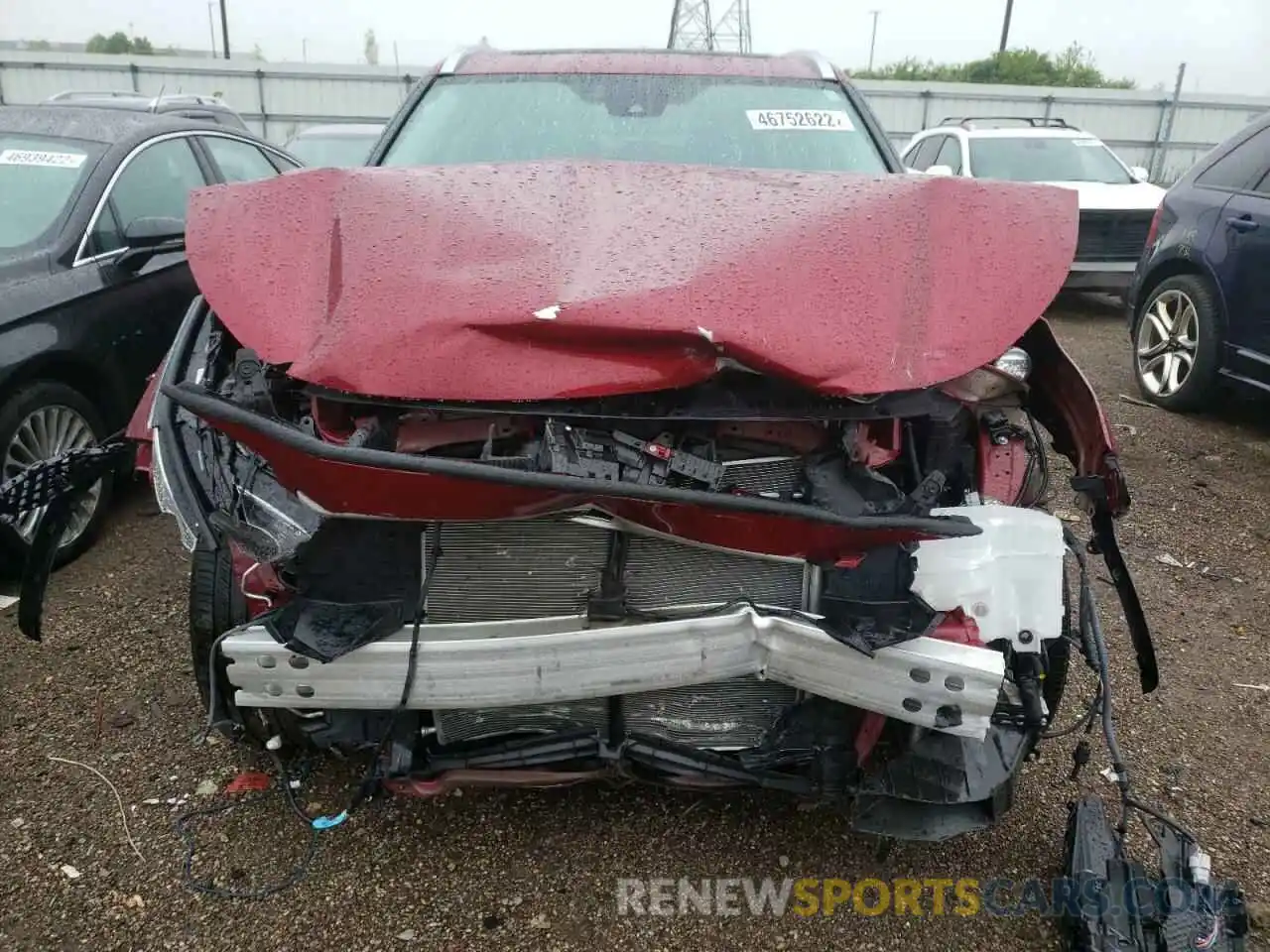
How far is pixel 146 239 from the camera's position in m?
3.72

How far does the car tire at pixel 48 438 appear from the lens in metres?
3.33

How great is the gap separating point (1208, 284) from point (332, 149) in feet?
26.2

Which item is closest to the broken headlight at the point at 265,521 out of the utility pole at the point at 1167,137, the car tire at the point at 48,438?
the car tire at the point at 48,438

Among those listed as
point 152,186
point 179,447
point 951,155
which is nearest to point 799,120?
point 179,447

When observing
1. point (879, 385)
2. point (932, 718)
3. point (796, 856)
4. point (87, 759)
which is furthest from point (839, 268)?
point (87, 759)

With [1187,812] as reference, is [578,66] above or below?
above

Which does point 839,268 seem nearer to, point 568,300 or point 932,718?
point 568,300

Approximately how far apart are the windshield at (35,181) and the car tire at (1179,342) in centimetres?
564

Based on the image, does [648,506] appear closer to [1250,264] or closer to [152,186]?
[152,186]

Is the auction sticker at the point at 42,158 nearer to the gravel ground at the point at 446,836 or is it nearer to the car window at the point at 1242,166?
the gravel ground at the point at 446,836

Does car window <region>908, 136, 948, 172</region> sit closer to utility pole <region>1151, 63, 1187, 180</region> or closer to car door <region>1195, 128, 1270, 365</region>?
car door <region>1195, 128, 1270, 365</region>

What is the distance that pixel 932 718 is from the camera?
1813mm

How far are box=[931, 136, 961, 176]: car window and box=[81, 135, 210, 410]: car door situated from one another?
6997 mm

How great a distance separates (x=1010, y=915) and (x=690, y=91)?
9.27 feet
